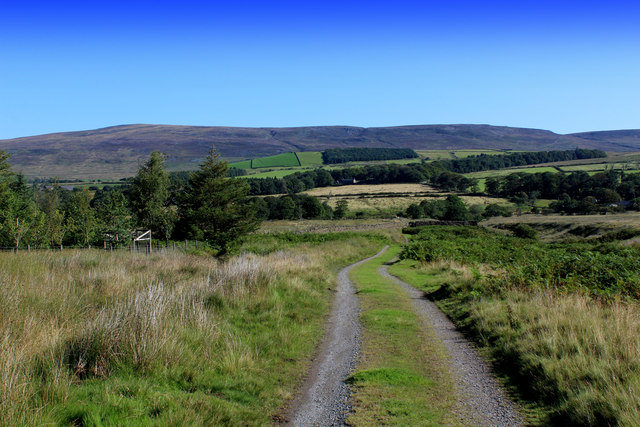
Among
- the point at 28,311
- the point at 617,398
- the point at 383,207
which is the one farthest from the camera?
the point at 383,207

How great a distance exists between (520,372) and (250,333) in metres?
5.02

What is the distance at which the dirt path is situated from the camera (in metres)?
6.21

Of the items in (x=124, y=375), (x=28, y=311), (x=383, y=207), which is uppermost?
(x=28, y=311)

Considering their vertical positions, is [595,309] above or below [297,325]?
above

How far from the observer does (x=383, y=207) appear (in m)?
121

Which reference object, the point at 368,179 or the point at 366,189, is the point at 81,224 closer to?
the point at 366,189

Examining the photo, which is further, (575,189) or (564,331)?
(575,189)

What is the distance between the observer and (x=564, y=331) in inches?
339

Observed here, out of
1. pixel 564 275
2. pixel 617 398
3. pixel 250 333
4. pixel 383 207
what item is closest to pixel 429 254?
pixel 564 275

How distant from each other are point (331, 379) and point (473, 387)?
216 centimetres

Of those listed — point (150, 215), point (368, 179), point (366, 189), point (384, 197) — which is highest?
point (368, 179)

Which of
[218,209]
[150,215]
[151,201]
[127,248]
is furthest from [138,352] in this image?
[151,201]

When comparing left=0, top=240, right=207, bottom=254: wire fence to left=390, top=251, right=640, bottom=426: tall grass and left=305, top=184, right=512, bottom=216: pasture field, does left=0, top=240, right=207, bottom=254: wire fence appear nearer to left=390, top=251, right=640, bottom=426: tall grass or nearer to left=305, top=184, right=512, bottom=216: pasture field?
left=390, top=251, right=640, bottom=426: tall grass

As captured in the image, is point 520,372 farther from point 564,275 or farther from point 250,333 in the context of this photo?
point 564,275
